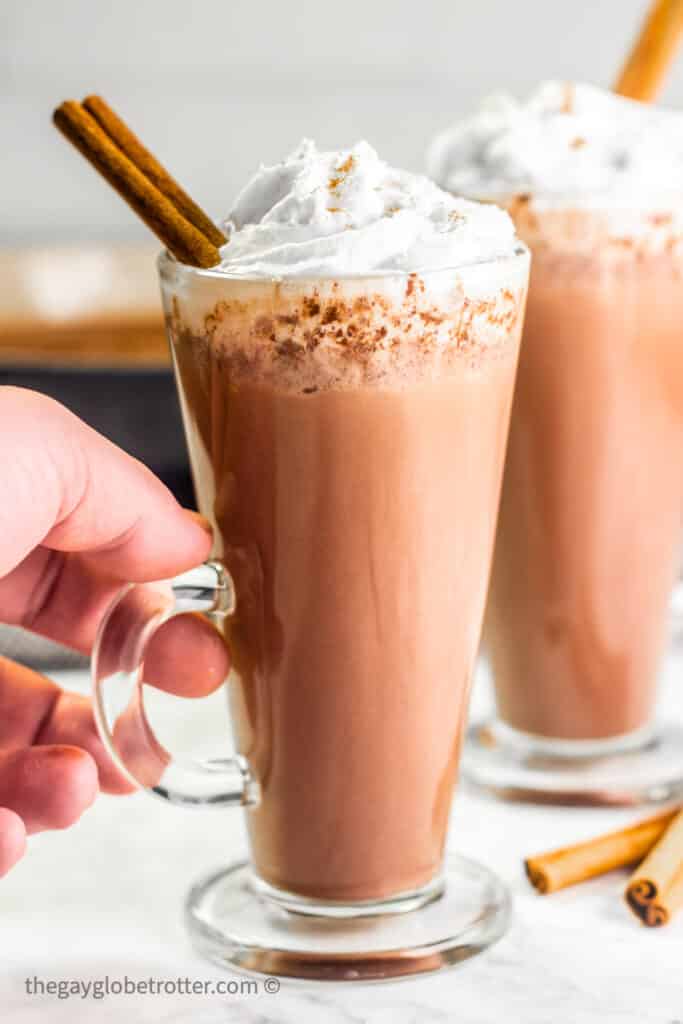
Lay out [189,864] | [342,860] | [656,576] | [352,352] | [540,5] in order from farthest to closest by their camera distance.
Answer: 1. [540,5]
2. [656,576]
3. [189,864]
4. [342,860]
5. [352,352]

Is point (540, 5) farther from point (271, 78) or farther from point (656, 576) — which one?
point (656, 576)

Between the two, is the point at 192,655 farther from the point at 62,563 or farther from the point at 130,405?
the point at 130,405

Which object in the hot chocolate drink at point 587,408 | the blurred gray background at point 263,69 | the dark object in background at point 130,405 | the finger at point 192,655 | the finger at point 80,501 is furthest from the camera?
the blurred gray background at point 263,69

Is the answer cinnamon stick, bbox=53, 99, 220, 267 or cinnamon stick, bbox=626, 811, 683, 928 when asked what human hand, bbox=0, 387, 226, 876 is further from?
cinnamon stick, bbox=626, 811, 683, 928

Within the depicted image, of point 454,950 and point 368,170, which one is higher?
point 368,170

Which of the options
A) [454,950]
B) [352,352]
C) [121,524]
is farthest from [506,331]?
[454,950]

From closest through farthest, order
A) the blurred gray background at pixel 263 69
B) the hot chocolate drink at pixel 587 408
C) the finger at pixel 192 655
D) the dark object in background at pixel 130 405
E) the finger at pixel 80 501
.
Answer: the finger at pixel 80 501 → the finger at pixel 192 655 → the hot chocolate drink at pixel 587 408 → the dark object in background at pixel 130 405 → the blurred gray background at pixel 263 69

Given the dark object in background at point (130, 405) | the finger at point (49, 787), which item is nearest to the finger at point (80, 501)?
the finger at point (49, 787)

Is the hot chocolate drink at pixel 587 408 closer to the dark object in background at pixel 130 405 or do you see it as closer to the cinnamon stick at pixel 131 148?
the cinnamon stick at pixel 131 148
